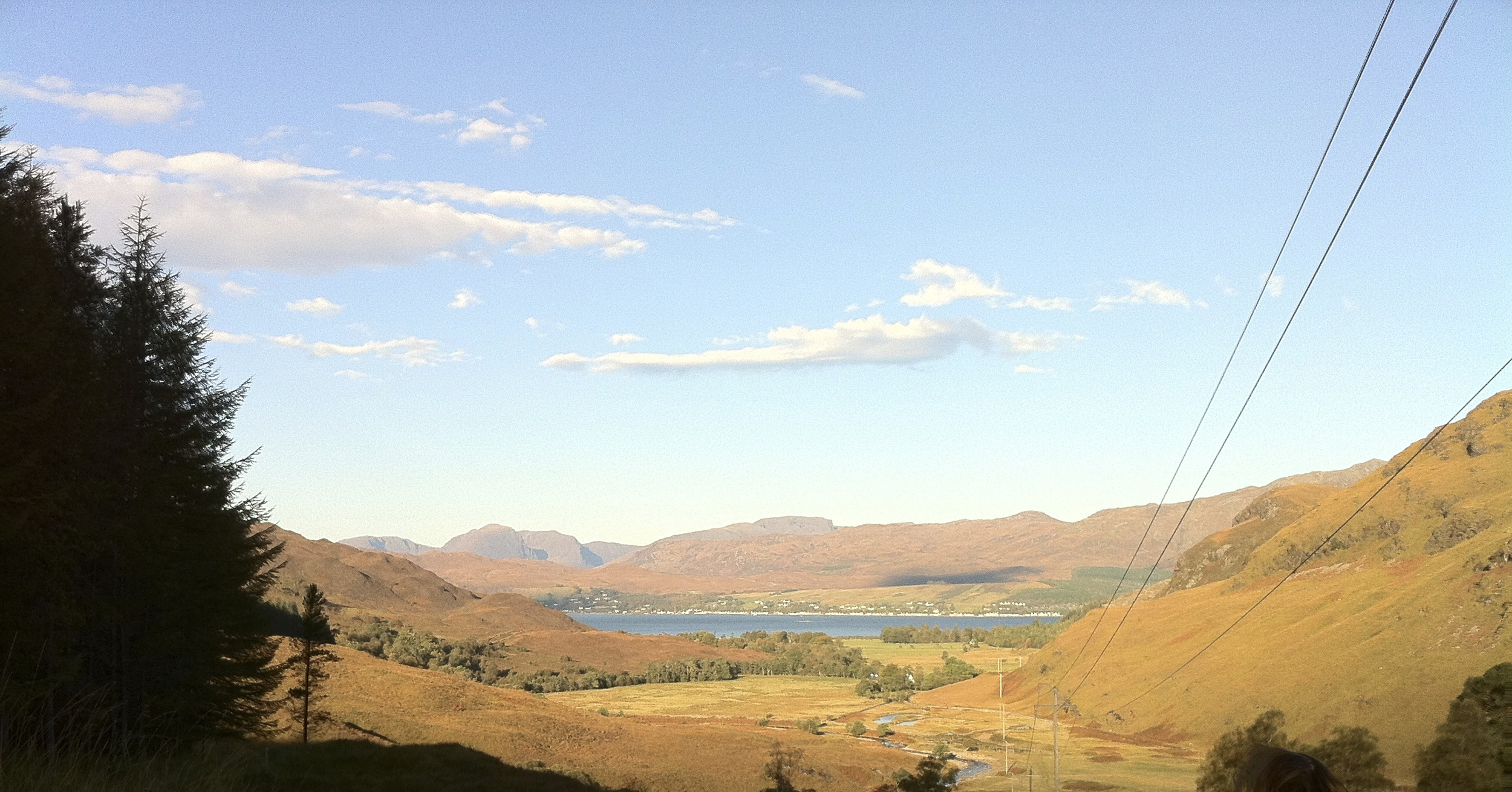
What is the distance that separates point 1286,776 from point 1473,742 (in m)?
40.4

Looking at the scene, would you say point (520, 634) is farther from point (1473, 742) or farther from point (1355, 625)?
point (1473, 742)

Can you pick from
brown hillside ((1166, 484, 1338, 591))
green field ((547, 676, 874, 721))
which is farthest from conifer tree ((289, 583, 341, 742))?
brown hillside ((1166, 484, 1338, 591))

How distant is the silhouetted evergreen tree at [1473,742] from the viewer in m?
31.4

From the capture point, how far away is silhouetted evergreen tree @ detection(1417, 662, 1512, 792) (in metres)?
31.4

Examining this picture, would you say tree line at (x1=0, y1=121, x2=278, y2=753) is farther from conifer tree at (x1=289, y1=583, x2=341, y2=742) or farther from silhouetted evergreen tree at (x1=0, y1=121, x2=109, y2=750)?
conifer tree at (x1=289, y1=583, x2=341, y2=742)

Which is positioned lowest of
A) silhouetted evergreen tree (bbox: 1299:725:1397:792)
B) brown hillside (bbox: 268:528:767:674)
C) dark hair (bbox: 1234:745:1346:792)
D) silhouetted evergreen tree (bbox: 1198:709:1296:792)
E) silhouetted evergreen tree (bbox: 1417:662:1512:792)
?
brown hillside (bbox: 268:528:767:674)

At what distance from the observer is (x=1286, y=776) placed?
3.06 metres

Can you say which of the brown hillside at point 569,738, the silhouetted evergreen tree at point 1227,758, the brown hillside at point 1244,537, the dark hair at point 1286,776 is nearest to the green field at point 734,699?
the brown hillside at point 569,738

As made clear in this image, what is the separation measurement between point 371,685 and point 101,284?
4961 cm

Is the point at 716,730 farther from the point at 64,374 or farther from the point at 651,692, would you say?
the point at 64,374

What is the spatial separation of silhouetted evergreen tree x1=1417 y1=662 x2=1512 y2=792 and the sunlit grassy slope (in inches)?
556

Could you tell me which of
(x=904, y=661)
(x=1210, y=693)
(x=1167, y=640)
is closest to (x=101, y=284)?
(x=1210, y=693)

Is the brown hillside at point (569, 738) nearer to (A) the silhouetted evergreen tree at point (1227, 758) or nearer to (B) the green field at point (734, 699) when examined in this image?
(A) the silhouetted evergreen tree at point (1227, 758)

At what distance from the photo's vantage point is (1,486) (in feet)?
63.8
